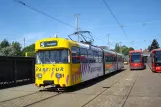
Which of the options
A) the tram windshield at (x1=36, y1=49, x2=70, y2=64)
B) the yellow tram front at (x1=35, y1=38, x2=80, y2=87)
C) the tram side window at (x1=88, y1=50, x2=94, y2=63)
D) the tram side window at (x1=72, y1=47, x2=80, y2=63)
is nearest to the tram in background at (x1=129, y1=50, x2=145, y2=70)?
the tram side window at (x1=88, y1=50, x2=94, y2=63)

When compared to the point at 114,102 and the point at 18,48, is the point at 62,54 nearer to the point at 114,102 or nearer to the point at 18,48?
the point at 114,102

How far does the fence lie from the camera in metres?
17.5

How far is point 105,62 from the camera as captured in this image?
25516 millimetres

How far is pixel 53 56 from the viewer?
47.6 feet

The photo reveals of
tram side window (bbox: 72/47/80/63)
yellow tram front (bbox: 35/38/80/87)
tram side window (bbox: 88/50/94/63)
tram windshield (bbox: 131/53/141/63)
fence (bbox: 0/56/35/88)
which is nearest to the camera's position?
yellow tram front (bbox: 35/38/80/87)

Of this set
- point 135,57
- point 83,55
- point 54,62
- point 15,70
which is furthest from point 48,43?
point 135,57

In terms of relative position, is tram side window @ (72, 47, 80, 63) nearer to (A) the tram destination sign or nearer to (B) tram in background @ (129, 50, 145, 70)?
(A) the tram destination sign

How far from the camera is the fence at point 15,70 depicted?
17.5 meters

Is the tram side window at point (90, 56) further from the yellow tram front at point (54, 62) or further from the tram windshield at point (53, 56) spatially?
the tram windshield at point (53, 56)

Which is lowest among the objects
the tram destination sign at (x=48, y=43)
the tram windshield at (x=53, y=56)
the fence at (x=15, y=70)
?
the fence at (x=15, y=70)

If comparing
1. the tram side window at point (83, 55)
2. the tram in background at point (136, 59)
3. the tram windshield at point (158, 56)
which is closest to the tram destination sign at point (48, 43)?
the tram side window at point (83, 55)

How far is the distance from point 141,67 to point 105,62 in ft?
58.6

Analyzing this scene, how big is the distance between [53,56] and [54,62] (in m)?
0.40

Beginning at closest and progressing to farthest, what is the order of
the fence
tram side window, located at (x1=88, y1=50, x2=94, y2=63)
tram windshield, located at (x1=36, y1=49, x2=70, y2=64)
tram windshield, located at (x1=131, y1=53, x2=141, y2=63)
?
1. tram windshield, located at (x1=36, y1=49, x2=70, y2=64)
2. the fence
3. tram side window, located at (x1=88, y1=50, x2=94, y2=63)
4. tram windshield, located at (x1=131, y1=53, x2=141, y2=63)
